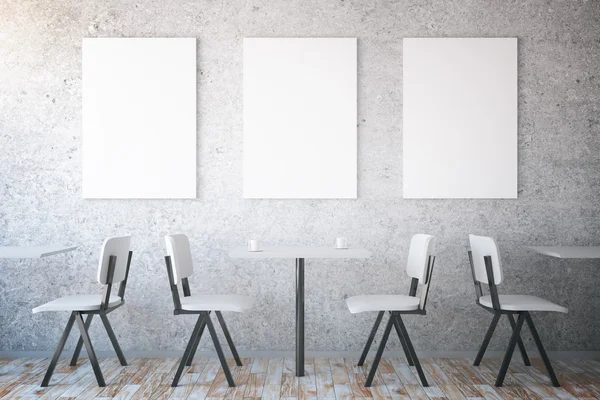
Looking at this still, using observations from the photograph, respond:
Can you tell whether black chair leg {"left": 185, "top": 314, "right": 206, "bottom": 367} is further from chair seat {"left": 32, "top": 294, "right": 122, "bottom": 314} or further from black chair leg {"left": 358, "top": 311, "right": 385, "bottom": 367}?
black chair leg {"left": 358, "top": 311, "right": 385, "bottom": 367}

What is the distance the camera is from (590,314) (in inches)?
184

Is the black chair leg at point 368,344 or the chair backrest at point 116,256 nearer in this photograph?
the chair backrest at point 116,256

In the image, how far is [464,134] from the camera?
4656 millimetres

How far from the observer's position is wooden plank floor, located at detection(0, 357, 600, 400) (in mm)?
3689

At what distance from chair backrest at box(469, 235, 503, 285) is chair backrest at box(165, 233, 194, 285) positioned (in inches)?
82.1

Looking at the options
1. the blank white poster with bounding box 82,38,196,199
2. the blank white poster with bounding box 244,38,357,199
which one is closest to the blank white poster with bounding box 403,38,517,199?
the blank white poster with bounding box 244,38,357,199

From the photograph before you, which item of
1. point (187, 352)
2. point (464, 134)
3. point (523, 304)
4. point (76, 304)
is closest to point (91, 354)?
point (76, 304)

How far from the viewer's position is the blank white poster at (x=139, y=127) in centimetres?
465

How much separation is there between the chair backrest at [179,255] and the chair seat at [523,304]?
7.04ft

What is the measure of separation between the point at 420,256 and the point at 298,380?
1212mm

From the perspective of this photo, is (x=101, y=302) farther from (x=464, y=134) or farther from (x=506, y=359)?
(x=464, y=134)

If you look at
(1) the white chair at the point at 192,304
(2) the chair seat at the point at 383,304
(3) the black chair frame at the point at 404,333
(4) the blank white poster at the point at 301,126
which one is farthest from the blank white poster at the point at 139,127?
(3) the black chair frame at the point at 404,333

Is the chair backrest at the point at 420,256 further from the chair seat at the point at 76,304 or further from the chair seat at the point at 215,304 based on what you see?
the chair seat at the point at 76,304

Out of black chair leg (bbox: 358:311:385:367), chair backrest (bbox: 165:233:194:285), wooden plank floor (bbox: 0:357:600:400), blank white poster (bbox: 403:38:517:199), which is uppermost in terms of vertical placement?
blank white poster (bbox: 403:38:517:199)
